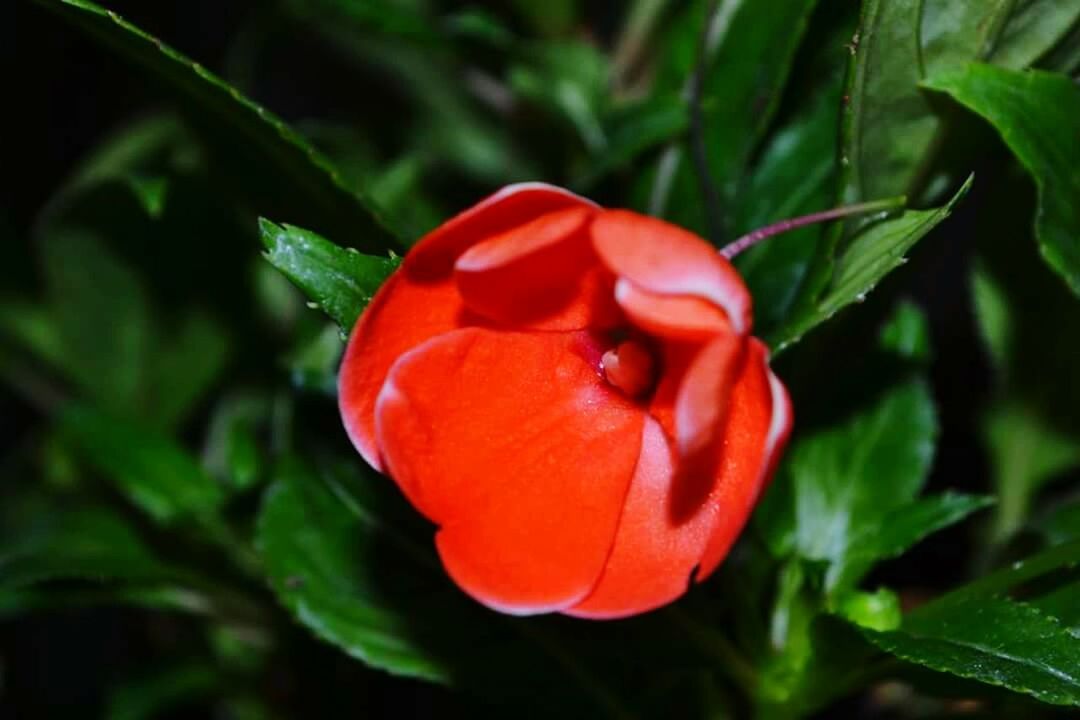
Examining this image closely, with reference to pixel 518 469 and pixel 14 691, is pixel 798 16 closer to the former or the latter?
pixel 518 469

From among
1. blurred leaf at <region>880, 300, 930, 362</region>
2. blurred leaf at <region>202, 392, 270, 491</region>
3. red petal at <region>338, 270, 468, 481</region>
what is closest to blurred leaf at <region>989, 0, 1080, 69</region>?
blurred leaf at <region>880, 300, 930, 362</region>

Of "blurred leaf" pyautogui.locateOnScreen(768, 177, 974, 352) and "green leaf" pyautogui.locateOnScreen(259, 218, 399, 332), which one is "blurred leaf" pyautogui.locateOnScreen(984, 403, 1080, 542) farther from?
"green leaf" pyautogui.locateOnScreen(259, 218, 399, 332)

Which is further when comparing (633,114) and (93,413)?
(93,413)

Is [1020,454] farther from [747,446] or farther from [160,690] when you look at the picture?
[160,690]

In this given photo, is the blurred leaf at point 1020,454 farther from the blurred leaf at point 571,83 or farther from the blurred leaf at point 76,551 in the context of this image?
the blurred leaf at point 76,551

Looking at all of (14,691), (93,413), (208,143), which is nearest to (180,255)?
(93,413)

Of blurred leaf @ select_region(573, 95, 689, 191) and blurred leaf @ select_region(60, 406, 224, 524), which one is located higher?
blurred leaf @ select_region(573, 95, 689, 191)
